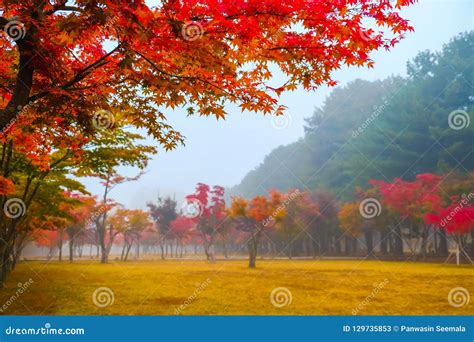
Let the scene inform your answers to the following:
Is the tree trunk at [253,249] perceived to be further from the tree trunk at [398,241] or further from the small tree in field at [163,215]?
the small tree in field at [163,215]

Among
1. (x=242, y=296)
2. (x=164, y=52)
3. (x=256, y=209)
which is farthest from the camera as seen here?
(x=256, y=209)

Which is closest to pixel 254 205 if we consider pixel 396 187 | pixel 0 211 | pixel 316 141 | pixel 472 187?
pixel 396 187

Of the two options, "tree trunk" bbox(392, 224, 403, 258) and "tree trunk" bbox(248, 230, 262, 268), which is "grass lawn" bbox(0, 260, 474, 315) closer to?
"tree trunk" bbox(248, 230, 262, 268)

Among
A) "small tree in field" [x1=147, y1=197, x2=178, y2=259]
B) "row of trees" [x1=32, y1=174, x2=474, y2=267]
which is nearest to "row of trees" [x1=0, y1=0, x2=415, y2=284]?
"row of trees" [x1=32, y1=174, x2=474, y2=267]

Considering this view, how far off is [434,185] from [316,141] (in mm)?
23508

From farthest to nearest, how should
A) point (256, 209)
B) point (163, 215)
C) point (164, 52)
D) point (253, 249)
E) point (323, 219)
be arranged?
point (163, 215) < point (323, 219) < point (256, 209) < point (253, 249) < point (164, 52)

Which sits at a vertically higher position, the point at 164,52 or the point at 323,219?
the point at 164,52

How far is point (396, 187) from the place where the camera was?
2948 centimetres

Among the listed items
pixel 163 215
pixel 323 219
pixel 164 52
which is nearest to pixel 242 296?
pixel 164 52

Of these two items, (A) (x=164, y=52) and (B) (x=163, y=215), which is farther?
(B) (x=163, y=215)

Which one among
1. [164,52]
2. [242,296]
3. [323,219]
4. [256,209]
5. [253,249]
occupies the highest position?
[164,52]

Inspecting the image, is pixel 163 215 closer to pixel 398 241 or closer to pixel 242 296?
pixel 398 241

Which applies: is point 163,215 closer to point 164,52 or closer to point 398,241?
point 398,241

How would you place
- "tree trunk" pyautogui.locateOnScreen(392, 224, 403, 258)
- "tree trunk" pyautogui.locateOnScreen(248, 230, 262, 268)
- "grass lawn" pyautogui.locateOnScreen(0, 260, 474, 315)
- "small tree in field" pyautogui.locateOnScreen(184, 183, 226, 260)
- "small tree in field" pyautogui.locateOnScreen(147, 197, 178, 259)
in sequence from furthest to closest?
"small tree in field" pyautogui.locateOnScreen(147, 197, 178, 259) → "small tree in field" pyautogui.locateOnScreen(184, 183, 226, 260) → "tree trunk" pyautogui.locateOnScreen(392, 224, 403, 258) → "tree trunk" pyautogui.locateOnScreen(248, 230, 262, 268) → "grass lawn" pyautogui.locateOnScreen(0, 260, 474, 315)
